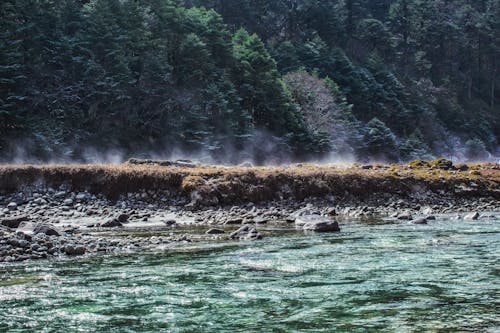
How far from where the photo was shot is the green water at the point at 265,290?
22.9 feet

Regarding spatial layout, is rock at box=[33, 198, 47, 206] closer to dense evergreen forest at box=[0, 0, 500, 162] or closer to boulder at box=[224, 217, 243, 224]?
boulder at box=[224, 217, 243, 224]

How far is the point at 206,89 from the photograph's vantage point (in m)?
54.6

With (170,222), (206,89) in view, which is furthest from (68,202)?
(206,89)

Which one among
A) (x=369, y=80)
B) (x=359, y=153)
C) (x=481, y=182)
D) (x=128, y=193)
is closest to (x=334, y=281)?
(x=128, y=193)

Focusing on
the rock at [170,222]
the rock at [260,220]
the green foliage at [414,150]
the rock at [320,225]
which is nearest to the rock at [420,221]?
the rock at [320,225]

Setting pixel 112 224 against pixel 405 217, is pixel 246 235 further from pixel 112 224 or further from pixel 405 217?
pixel 405 217

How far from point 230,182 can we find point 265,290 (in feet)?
59.1

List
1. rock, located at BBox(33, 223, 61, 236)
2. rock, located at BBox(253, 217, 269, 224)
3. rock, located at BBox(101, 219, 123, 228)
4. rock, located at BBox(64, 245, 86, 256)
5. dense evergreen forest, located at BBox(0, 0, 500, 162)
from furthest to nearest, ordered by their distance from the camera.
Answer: dense evergreen forest, located at BBox(0, 0, 500, 162) → rock, located at BBox(253, 217, 269, 224) → rock, located at BBox(101, 219, 123, 228) → rock, located at BBox(33, 223, 61, 236) → rock, located at BBox(64, 245, 86, 256)

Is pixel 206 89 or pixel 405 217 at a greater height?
pixel 206 89

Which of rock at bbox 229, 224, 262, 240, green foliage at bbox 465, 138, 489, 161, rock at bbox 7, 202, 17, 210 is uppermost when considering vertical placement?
rock at bbox 229, 224, 262, 240

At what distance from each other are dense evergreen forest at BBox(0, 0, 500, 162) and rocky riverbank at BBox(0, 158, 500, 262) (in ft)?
56.7

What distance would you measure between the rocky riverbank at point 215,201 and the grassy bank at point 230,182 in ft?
0.17

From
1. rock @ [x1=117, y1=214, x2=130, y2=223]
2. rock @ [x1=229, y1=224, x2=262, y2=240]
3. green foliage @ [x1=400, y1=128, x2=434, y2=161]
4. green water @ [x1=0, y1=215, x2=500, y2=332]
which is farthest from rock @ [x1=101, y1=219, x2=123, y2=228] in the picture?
green foliage @ [x1=400, y1=128, x2=434, y2=161]

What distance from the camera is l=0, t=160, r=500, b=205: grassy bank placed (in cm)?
2570
